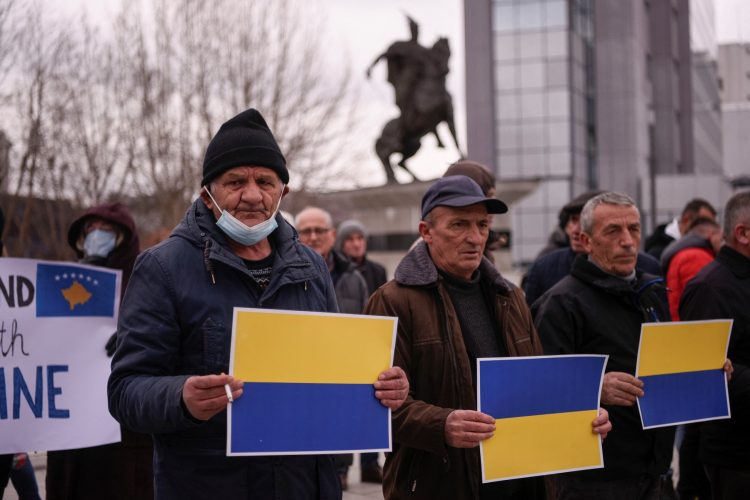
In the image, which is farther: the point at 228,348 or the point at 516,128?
the point at 516,128

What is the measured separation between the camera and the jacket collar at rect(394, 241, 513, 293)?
3385 mm

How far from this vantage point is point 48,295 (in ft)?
15.8

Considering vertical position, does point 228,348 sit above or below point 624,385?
above

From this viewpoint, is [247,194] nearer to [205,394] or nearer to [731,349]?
[205,394]

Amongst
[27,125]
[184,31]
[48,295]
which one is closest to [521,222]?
[184,31]

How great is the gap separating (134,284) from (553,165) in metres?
49.3

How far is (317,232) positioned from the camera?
721cm

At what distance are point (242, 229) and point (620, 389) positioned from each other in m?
1.67

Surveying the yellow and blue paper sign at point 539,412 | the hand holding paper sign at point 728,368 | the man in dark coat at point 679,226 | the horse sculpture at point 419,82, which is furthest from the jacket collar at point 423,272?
the horse sculpture at point 419,82

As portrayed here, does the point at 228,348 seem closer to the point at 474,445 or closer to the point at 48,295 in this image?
the point at 474,445

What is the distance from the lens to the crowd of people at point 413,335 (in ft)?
8.96

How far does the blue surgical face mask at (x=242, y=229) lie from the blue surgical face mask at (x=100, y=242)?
2.42 metres

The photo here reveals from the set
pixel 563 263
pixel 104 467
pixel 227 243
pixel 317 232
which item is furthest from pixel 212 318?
pixel 317 232

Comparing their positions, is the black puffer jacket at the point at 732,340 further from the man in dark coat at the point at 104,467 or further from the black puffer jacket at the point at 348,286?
the black puffer jacket at the point at 348,286
